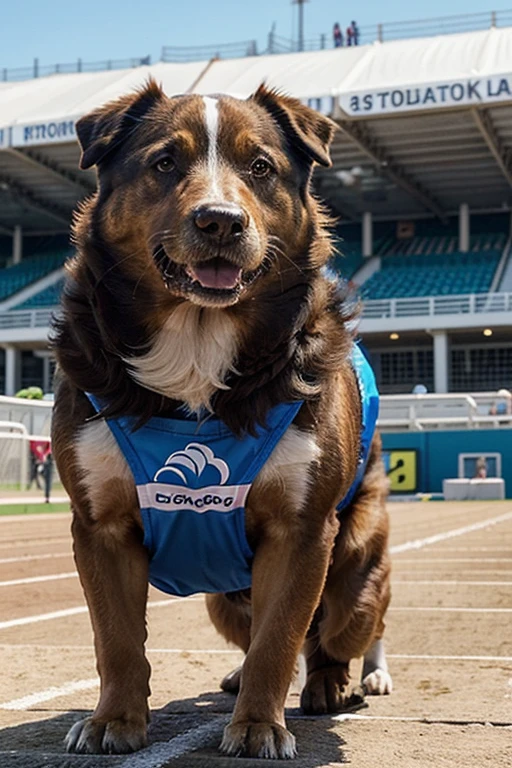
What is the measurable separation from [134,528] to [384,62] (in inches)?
1376

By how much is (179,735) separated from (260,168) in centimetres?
147

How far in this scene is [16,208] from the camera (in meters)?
41.4

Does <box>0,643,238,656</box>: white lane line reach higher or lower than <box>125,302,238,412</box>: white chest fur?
lower

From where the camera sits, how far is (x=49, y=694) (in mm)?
3252

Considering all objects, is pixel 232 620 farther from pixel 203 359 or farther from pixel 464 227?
pixel 464 227

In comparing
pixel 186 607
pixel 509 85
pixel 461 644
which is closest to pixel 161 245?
pixel 461 644

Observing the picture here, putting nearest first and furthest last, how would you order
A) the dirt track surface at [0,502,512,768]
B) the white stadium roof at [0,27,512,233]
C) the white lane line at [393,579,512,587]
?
1. the dirt track surface at [0,502,512,768]
2. the white lane line at [393,579,512,587]
3. the white stadium roof at [0,27,512,233]

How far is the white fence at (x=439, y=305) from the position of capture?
107 feet

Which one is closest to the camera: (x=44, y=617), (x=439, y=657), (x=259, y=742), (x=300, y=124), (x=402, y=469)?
(x=259, y=742)

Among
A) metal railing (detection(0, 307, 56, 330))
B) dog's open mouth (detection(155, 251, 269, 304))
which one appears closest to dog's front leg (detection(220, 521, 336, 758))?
dog's open mouth (detection(155, 251, 269, 304))

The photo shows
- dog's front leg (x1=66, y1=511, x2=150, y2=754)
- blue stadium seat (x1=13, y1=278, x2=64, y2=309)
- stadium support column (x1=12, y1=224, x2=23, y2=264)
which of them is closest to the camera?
dog's front leg (x1=66, y1=511, x2=150, y2=754)

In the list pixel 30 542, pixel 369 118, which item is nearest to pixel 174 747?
pixel 30 542

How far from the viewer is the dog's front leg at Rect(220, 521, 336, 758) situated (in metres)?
2.43

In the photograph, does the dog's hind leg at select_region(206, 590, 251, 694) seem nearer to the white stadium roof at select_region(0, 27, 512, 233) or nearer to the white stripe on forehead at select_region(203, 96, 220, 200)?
the white stripe on forehead at select_region(203, 96, 220, 200)
